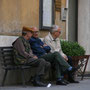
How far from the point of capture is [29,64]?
10.2 metres

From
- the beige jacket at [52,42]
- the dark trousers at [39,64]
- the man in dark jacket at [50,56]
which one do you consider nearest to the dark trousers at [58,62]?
the man in dark jacket at [50,56]

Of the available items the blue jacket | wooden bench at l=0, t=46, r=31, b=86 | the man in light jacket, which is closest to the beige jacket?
the man in light jacket

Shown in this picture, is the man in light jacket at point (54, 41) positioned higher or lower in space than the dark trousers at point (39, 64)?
higher

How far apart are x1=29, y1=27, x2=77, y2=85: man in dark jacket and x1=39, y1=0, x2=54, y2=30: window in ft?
3.41

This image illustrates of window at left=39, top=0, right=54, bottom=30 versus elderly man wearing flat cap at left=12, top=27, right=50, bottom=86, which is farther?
window at left=39, top=0, right=54, bottom=30

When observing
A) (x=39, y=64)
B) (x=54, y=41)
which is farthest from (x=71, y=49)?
(x=39, y=64)

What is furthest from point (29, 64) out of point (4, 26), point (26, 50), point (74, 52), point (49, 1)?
point (49, 1)

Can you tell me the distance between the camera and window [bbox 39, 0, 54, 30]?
470 inches

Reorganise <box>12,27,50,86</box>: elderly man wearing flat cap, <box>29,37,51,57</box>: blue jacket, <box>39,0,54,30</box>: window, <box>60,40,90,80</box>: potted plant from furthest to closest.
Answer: <box>39,0,54,30</box>: window, <box>60,40,90,80</box>: potted plant, <box>29,37,51,57</box>: blue jacket, <box>12,27,50,86</box>: elderly man wearing flat cap

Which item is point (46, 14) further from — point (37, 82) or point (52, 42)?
point (37, 82)

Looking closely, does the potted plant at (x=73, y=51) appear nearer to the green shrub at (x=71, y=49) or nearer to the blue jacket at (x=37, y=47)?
the green shrub at (x=71, y=49)

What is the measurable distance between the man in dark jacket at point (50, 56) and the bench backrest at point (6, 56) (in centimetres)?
66

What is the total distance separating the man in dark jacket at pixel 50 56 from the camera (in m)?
10.5

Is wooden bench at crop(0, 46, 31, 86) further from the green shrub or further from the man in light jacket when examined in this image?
the green shrub
